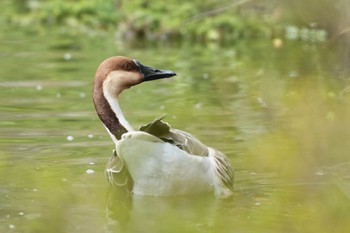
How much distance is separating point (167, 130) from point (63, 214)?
114 cm

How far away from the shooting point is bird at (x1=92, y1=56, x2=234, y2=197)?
28.0 feet

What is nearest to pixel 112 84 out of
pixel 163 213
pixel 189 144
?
pixel 189 144

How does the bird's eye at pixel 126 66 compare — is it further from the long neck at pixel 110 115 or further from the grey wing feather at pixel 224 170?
the grey wing feather at pixel 224 170

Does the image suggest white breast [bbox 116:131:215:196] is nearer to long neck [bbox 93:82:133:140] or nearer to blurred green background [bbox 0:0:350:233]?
blurred green background [bbox 0:0:350:233]

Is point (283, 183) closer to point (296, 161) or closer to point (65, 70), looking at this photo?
point (296, 161)

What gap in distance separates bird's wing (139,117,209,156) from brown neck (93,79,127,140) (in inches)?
17.7

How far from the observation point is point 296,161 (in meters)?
7.79

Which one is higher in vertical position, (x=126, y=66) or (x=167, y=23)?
(x=126, y=66)

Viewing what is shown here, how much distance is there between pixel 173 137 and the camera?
879 cm

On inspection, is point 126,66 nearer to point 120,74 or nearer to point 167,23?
point 120,74

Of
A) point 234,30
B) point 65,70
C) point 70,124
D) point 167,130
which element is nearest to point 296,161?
point 167,130

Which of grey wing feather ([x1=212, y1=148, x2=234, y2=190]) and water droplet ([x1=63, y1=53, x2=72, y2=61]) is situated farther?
water droplet ([x1=63, y1=53, x2=72, y2=61])

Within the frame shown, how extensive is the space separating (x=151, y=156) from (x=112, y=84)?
1.04m

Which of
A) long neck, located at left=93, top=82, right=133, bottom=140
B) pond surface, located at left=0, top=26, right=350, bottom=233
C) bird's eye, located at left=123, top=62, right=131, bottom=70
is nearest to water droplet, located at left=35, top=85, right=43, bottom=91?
pond surface, located at left=0, top=26, right=350, bottom=233
